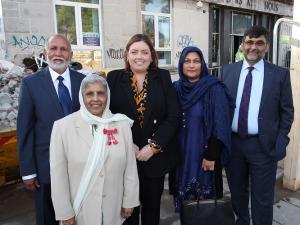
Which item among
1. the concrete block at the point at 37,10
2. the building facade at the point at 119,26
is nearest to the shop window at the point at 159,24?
the building facade at the point at 119,26

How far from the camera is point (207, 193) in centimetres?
250

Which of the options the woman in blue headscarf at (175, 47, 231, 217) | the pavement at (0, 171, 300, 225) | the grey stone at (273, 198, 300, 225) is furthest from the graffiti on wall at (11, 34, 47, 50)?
the grey stone at (273, 198, 300, 225)

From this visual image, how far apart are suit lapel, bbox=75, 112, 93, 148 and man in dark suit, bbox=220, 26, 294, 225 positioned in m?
1.30

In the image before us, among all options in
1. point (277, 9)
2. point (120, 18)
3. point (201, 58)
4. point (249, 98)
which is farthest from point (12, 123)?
point (277, 9)

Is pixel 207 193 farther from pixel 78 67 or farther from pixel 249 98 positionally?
pixel 78 67

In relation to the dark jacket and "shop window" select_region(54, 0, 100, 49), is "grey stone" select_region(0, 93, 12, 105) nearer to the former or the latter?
the dark jacket

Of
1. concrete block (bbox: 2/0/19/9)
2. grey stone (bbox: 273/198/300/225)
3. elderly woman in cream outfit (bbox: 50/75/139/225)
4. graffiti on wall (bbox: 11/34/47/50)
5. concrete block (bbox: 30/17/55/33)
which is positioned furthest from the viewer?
concrete block (bbox: 30/17/55/33)

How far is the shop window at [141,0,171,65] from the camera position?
9516 millimetres

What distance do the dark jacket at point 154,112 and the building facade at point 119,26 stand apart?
4.91 meters

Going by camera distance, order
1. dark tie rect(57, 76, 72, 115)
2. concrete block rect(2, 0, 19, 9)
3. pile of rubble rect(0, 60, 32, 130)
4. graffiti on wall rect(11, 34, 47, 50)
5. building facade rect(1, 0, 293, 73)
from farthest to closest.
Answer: building facade rect(1, 0, 293, 73) → graffiti on wall rect(11, 34, 47, 50) → concrete block rect(2, 0, 19, 9) → pile of rubble rect(0, 60, 32, 130) → dark tie rect(57, 76, 72, 115)

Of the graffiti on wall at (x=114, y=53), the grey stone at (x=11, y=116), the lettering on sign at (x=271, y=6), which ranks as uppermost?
the lettering on sign at (x=271, y=6)

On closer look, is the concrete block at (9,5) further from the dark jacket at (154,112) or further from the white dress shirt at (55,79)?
the dark jacket at (154,112)

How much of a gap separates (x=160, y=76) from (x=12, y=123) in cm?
238

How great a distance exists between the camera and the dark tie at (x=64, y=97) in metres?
2.31
